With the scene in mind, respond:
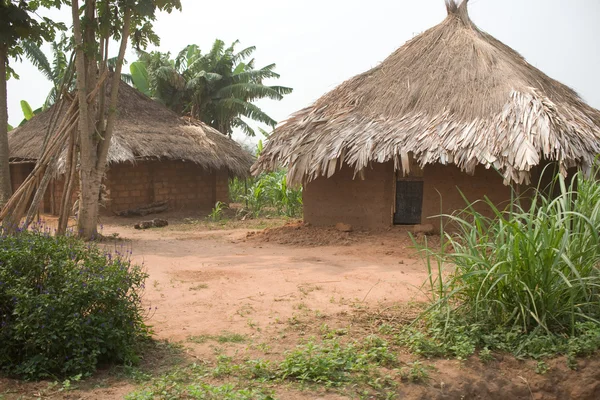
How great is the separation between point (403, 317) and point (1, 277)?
2.97 metres

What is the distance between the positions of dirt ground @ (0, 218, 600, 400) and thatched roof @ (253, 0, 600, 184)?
141cm

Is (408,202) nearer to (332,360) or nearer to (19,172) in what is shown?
(332,360)

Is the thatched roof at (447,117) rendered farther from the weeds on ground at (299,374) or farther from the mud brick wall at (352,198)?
the weeds on ground at (299,374)

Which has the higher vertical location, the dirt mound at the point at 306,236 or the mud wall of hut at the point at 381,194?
the mud wall of hut at the point at 381,194

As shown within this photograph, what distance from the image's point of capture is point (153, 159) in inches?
562

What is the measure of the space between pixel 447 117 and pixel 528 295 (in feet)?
17.7

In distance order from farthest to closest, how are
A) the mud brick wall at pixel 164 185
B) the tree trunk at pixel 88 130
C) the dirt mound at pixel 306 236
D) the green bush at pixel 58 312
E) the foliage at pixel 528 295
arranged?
the mud brick wall at pixel 164 185
the tree trunk at pixel 88 130
the dirt mound at pixel 306 236
the foliage at pixel 528 295
the green bush at pixel 58 312

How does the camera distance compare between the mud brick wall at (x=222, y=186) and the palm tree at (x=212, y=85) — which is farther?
the palm tree at (x=212, y=85)

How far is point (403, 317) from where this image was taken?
4898 millimetres

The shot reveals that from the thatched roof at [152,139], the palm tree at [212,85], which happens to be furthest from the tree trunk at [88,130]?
the palm tree at [212,85]

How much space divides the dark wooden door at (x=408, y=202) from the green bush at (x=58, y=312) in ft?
22.3

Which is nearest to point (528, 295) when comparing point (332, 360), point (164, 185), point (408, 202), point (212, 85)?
point (332, 360)

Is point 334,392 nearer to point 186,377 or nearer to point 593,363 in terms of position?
point 186,377

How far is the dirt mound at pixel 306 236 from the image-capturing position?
9406 mm
